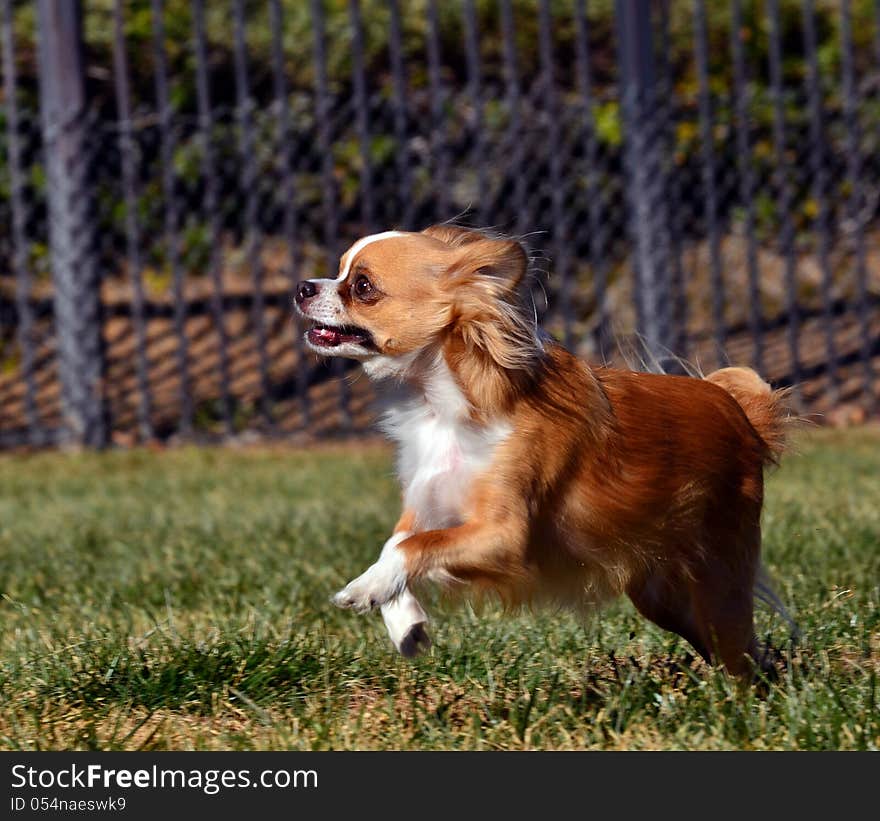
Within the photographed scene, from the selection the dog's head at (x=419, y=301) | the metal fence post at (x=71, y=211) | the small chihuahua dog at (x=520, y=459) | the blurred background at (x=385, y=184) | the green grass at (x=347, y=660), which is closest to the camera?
the green grass at (x=347, y=660)

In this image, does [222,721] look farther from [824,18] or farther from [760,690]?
[824,18]

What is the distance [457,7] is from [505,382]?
6.39 meters

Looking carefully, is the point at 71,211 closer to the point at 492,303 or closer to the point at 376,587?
the point at 492,303

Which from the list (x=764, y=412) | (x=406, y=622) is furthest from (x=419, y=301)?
(x=764, y=412)

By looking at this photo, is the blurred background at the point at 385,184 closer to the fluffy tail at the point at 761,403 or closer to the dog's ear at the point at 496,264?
the fluffy tail at the point at 761,403

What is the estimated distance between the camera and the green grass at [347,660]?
270 cm

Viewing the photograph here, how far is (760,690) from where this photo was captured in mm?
3057

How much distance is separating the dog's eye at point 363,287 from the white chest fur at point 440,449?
0.75ft

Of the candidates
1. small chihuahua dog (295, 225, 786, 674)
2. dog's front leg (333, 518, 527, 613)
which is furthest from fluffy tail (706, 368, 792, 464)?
dog's front leg (333, 518, 527, 613)

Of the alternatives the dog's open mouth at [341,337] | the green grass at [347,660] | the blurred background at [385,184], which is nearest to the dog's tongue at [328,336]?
the dog's open mouth at [341,337]

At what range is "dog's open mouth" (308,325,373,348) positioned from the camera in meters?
3.05

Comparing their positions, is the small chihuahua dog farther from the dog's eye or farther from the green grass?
the green grass

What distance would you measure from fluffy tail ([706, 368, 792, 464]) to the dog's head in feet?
2.57

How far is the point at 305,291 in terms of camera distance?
3082 mm
